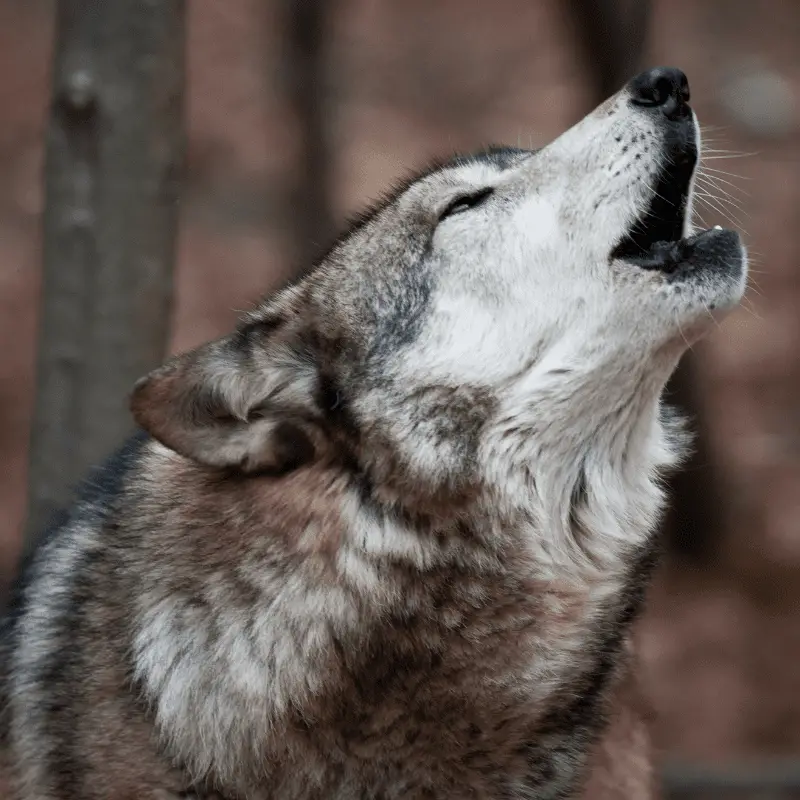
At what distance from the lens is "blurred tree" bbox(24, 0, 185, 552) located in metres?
4.75

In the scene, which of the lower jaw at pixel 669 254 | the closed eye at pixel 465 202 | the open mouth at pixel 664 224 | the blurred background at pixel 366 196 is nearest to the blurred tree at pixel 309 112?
the blurred background at pixel 366 196

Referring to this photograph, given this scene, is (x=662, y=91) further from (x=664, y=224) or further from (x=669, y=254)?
(x=669, y=254)

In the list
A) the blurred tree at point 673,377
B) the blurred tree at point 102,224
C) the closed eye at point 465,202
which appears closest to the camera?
the closed eye at point 465,202

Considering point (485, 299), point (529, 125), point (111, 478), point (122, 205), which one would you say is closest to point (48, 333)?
point (122, 205)

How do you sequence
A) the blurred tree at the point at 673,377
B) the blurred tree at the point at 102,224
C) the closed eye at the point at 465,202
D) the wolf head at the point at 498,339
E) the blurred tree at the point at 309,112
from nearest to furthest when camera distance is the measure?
1. the wolf head at the point at 498,339
2. the closed eye at the point at 465,202
3. the blurred tree at the point at 102,224
4. the blurred tree at the point at 673,377
5. the blurred tree at the point at 309,112

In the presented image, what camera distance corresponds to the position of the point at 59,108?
484 cm

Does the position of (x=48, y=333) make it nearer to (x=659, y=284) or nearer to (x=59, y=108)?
(x=59, y=108)

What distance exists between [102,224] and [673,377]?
5.05 metres

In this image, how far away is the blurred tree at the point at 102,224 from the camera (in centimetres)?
475

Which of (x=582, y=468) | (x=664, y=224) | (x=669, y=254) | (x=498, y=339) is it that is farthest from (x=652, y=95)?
(x=582, y=468)

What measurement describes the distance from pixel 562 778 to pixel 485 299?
1.25m

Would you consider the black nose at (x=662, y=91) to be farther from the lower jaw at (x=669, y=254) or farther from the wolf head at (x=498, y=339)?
the lower jaw at (x=669, y=254)

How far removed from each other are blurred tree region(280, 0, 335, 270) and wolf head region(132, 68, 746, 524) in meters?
6.53

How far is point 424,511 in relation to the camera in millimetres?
3115
